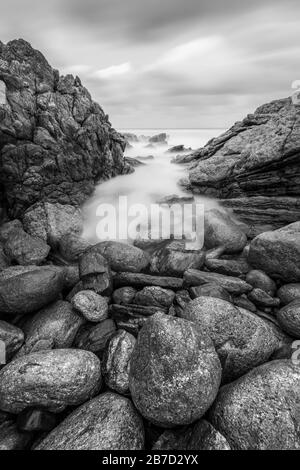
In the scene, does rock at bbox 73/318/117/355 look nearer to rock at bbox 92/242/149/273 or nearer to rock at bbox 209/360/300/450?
rock at bbox 92/242/149/273

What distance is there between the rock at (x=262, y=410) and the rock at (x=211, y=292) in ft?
9.79

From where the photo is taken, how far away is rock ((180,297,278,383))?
834 centimetres

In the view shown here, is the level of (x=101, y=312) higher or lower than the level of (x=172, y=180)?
lower

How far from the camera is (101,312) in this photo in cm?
1001

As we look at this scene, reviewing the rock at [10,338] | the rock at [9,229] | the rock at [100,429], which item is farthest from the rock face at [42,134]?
the rock at [100,429]

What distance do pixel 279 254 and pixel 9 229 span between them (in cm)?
Result: 1230

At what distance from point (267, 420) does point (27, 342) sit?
291 inches

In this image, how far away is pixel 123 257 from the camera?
39.5 feet

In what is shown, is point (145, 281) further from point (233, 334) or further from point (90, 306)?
point (233, 334)

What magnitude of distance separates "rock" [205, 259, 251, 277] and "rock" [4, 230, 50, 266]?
751cm

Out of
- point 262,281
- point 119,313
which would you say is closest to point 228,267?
point 262,281
